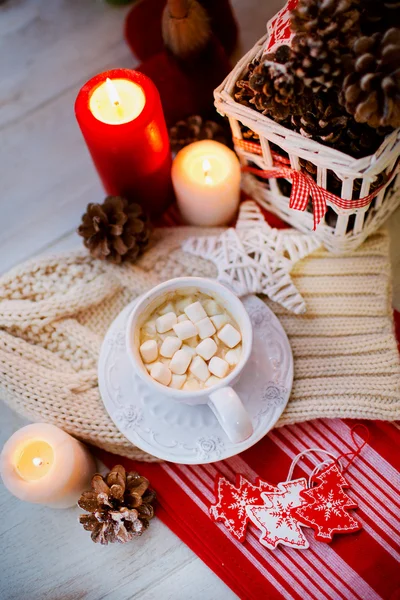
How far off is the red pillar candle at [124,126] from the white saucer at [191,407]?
0.65ft

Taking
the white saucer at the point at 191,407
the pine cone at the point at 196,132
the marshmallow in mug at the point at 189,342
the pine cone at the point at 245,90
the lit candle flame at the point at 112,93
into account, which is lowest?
the white saucer at the point at 191,407

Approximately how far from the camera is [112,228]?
2.64 feet

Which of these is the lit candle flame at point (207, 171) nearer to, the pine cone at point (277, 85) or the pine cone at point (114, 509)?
the pine cone at point (277, 85)

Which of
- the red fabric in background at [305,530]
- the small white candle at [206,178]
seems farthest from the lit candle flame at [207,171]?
the red fabric in background at [305,530]

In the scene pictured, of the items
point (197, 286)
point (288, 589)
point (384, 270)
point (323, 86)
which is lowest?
point (288, 589)

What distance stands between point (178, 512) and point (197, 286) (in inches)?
10.9

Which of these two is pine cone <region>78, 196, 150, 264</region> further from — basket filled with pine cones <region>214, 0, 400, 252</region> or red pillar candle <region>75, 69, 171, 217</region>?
basket filled with pine cones <region>214, 0, 400, 252</region>

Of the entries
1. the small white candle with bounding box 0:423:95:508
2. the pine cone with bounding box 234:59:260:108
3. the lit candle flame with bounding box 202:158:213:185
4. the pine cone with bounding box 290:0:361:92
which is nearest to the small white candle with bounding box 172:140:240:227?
the lit candle flame with bounding box 202:158:213:185

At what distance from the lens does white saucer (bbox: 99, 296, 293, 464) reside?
737mm

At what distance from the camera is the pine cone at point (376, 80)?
57cm

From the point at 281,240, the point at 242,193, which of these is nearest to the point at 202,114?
the point at 242,193

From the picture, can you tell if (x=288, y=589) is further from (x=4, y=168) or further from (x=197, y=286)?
(x=4, y=168)

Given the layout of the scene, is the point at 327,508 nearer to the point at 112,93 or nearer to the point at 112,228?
the point at 112,228

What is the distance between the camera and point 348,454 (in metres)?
0.76
